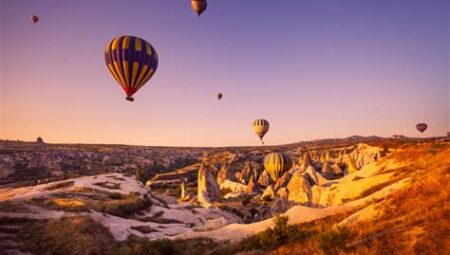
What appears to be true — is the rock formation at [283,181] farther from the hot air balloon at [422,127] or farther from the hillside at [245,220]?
the hot air balloon at [422,127]

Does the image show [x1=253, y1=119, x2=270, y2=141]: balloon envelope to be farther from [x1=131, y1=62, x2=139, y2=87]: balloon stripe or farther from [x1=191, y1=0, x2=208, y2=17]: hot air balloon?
[x1=131, y1=62, x2=139, y2=87]: balloon stripe

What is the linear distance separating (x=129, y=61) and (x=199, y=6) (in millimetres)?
11683

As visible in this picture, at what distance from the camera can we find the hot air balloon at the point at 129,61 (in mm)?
31125

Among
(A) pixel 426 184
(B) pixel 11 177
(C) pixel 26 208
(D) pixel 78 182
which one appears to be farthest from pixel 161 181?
(A) pixel 426 184

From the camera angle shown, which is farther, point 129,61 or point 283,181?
point 283,181

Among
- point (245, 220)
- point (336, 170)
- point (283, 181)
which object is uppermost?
point (336, 170)

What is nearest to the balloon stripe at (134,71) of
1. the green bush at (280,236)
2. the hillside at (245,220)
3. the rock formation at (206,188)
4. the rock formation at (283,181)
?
the hillside at (245,220)

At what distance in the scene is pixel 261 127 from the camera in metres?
75.8

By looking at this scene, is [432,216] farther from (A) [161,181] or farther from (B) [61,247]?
(A) [161,181]

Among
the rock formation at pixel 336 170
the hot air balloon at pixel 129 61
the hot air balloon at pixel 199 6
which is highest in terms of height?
the hot air balloon at pixel 199 6

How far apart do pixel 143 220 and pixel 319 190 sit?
2362 cm

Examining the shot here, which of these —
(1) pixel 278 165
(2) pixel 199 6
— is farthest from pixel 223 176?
(2) pixel 199 6

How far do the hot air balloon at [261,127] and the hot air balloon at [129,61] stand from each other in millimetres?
46228

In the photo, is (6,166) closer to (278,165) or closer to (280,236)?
(278,165)
